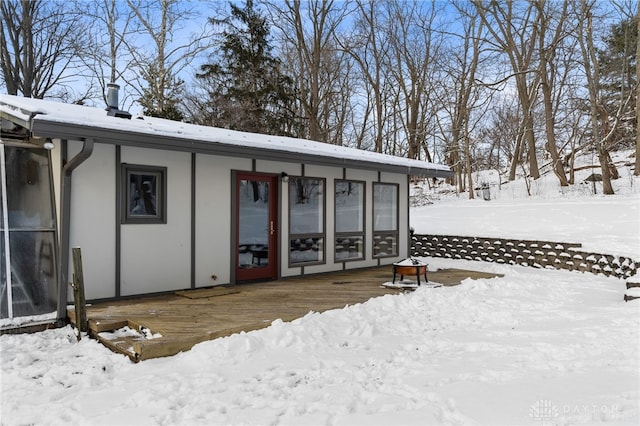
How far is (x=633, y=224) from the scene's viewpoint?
401 inches

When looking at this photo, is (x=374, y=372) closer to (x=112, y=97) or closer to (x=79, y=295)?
(x=79, y=295)

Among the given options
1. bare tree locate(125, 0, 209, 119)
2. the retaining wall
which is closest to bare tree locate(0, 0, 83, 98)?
bare tree locate(125, 0, 209, 119)

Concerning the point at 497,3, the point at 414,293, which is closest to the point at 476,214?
the point at 497,3

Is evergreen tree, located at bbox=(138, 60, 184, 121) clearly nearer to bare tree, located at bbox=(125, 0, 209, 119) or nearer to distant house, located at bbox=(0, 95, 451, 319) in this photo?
bare tree, located at bbox=(125, 0, 209, 119)

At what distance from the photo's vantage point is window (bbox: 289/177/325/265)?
7328 millimetres

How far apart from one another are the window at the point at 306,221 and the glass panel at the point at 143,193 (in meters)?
2.31

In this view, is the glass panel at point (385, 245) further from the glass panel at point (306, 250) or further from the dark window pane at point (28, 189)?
the dark window pane at point (28, 189)

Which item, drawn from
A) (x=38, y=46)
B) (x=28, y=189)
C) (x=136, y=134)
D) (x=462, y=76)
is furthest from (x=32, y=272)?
(x=462, y=76)

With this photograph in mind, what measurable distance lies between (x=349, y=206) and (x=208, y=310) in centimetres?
396

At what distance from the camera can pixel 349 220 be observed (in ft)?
26.9

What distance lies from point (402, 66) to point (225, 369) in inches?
794

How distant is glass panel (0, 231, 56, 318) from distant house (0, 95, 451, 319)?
1cm

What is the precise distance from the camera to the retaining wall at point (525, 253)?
7754mm

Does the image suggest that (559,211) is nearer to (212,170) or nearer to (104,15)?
(212,170)
